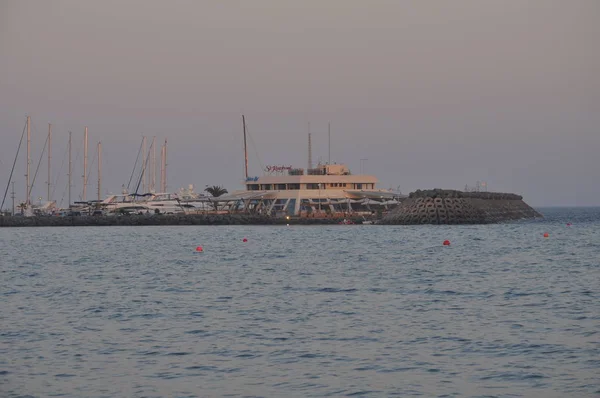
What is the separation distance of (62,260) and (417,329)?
114 ft

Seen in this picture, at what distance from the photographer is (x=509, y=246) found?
66.4 metres

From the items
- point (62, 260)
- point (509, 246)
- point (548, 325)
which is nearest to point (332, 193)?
point (509, 246)

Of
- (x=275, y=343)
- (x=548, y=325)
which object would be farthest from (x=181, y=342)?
(x=548, y=325)

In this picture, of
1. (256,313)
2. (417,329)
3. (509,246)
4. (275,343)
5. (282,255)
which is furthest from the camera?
(509,246)

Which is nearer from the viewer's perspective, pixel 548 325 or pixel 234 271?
pixel 548 325

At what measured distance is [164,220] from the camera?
421 feet

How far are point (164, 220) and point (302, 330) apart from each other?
10508cm

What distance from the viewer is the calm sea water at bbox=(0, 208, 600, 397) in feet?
61.8

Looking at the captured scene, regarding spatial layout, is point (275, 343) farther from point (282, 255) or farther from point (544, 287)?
point (282, 255)

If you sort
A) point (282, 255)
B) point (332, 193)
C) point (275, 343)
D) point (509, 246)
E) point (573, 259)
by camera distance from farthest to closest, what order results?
point (332, 193)
point (509, 246)
point (282, 255)
point (573, 259)
point (275, 343)

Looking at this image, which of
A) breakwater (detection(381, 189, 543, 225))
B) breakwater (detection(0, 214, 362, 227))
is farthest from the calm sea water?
breakwater (detection(0, 214, 362, 227))

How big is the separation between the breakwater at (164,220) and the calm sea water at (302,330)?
257 ft

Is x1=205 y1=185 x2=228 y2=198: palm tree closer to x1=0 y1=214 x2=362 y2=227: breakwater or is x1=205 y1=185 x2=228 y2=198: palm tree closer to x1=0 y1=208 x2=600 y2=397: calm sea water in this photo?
x1=0 y1=214 x2=362 y2=227: breakwater

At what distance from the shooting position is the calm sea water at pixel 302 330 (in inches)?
741
